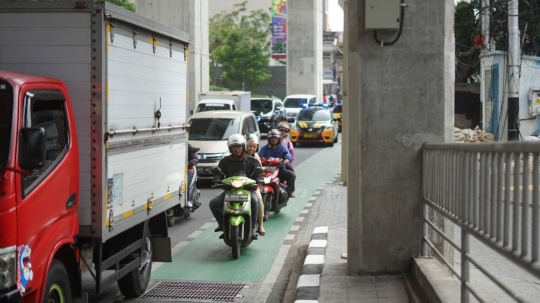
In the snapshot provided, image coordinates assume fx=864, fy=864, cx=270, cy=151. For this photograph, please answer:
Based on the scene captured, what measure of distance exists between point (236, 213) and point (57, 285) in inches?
191

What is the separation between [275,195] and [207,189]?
538cm

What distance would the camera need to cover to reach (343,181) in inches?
782

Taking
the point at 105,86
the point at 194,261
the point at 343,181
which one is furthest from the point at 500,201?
the point at 343,181

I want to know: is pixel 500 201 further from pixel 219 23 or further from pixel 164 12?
pixel 219 23

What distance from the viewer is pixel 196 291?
8.91 m

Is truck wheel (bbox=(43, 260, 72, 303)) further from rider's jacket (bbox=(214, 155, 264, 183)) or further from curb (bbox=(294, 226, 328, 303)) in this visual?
rider's jacket (bbox=(214, 155, 264, 183))

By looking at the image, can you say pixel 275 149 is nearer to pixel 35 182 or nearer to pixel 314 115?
pixel 35 182

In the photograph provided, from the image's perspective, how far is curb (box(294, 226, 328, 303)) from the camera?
792cm

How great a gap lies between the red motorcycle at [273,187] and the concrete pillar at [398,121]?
550 centimetres

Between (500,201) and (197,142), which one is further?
(197,142)

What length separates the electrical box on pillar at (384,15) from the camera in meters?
8.20

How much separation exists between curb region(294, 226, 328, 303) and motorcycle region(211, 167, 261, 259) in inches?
34.5

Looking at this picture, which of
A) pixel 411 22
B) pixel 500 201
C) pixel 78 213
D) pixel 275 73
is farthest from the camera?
pixel 275 73

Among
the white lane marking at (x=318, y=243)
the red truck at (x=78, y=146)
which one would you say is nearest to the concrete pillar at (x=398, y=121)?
the red truck at (x=78, y=146)
